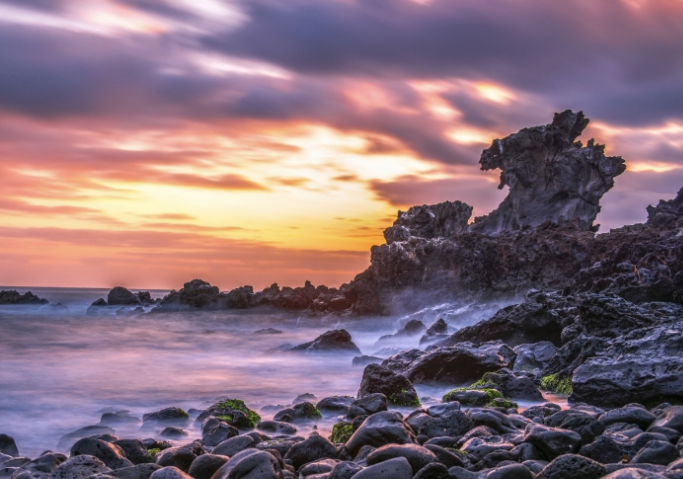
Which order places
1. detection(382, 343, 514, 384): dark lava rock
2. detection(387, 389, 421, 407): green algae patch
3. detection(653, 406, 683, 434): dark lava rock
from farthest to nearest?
detection(382, 343, 514, 384): dark lava rock
detection(387, 389, 421, 407): green algae patch
detection(653, 406, 683, 434): dark lava rock

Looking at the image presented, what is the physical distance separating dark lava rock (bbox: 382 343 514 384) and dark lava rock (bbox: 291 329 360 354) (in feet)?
25.5

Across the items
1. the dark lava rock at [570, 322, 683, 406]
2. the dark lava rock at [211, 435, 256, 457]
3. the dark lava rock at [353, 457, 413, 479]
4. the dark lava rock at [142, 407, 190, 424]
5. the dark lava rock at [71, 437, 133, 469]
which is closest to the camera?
the dark lava rock at [353, 457, 413, 479]

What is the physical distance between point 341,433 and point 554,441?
270 centimetres

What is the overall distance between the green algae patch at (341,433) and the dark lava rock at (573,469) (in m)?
3.02

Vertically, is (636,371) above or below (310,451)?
above

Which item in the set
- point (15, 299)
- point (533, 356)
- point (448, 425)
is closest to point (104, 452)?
point (448, 425)

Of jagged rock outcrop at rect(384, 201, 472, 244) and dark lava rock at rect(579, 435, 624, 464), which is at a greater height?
jagged rock outcrop at rect(384, 201, 472, 244)

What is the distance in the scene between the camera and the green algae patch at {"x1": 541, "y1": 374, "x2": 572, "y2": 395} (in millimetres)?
10430

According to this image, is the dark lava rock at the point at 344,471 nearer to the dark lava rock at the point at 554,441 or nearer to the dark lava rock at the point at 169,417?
the dark lava rock at the point at 554,441

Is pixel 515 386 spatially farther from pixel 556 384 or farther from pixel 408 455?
pixel 408 455

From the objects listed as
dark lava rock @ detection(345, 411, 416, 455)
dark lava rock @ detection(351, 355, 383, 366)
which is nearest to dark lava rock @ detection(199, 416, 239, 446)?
dark lava rock @ detection(345, 411, 416, 455)

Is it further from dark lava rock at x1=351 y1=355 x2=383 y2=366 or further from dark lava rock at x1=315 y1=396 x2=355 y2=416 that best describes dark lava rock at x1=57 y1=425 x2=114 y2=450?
dark lava rock at x1=351 y1=355 x2=383 y2=366

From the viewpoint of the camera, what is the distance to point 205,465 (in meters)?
5.45

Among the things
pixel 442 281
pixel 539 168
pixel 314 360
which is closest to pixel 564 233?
pixel 442 281
